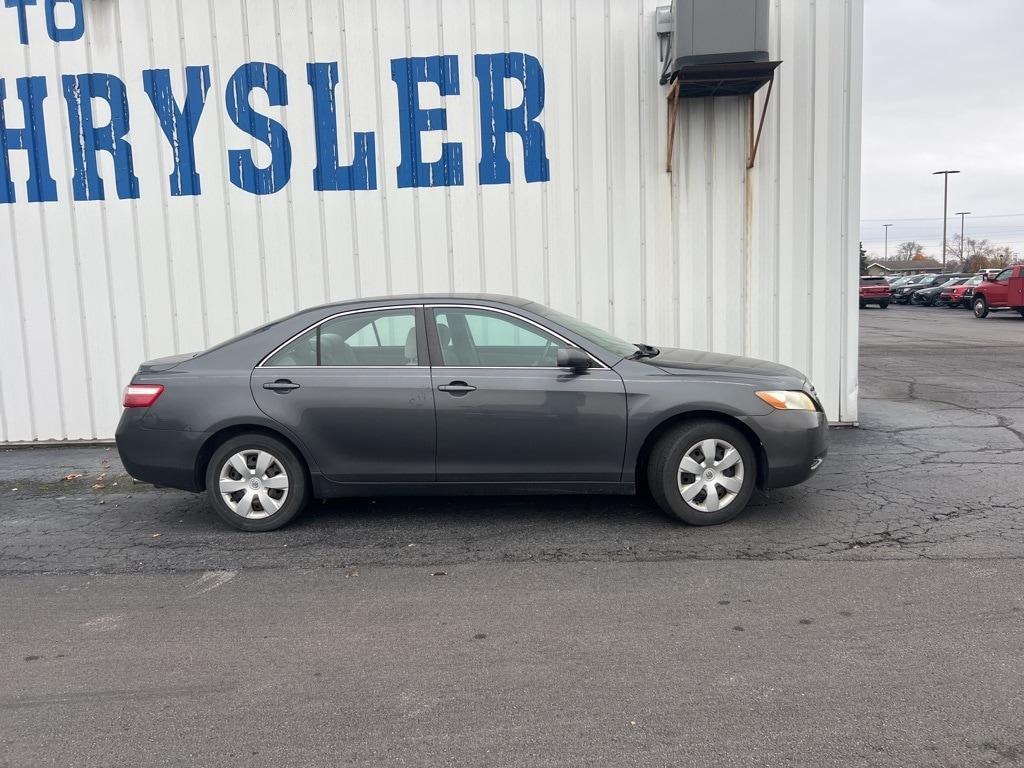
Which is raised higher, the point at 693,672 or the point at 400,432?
the point at 400,432

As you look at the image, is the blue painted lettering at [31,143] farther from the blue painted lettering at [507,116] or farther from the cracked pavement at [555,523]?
the blue painted lettering at [507,116]

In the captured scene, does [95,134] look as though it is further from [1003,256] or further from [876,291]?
[1003,256]

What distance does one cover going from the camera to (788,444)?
527 centimetres

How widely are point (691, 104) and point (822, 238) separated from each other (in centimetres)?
190

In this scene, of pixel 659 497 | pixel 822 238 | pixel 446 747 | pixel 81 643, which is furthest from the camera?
pixel 822 238

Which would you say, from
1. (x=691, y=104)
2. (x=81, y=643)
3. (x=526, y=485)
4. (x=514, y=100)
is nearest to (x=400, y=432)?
(x=526, y=485)

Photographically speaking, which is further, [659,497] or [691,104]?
[691,104]

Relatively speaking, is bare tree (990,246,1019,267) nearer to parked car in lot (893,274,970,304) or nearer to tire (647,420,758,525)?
parked car in lot (893,274,970,304)

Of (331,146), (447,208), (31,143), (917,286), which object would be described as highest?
(31,143)

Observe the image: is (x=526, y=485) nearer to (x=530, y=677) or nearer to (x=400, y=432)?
(x=400, y=432)

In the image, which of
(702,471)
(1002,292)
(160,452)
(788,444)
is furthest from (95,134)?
(1002,292)

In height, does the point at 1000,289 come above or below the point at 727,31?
below

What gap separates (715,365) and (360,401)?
2407mm

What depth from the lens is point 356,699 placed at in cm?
331
